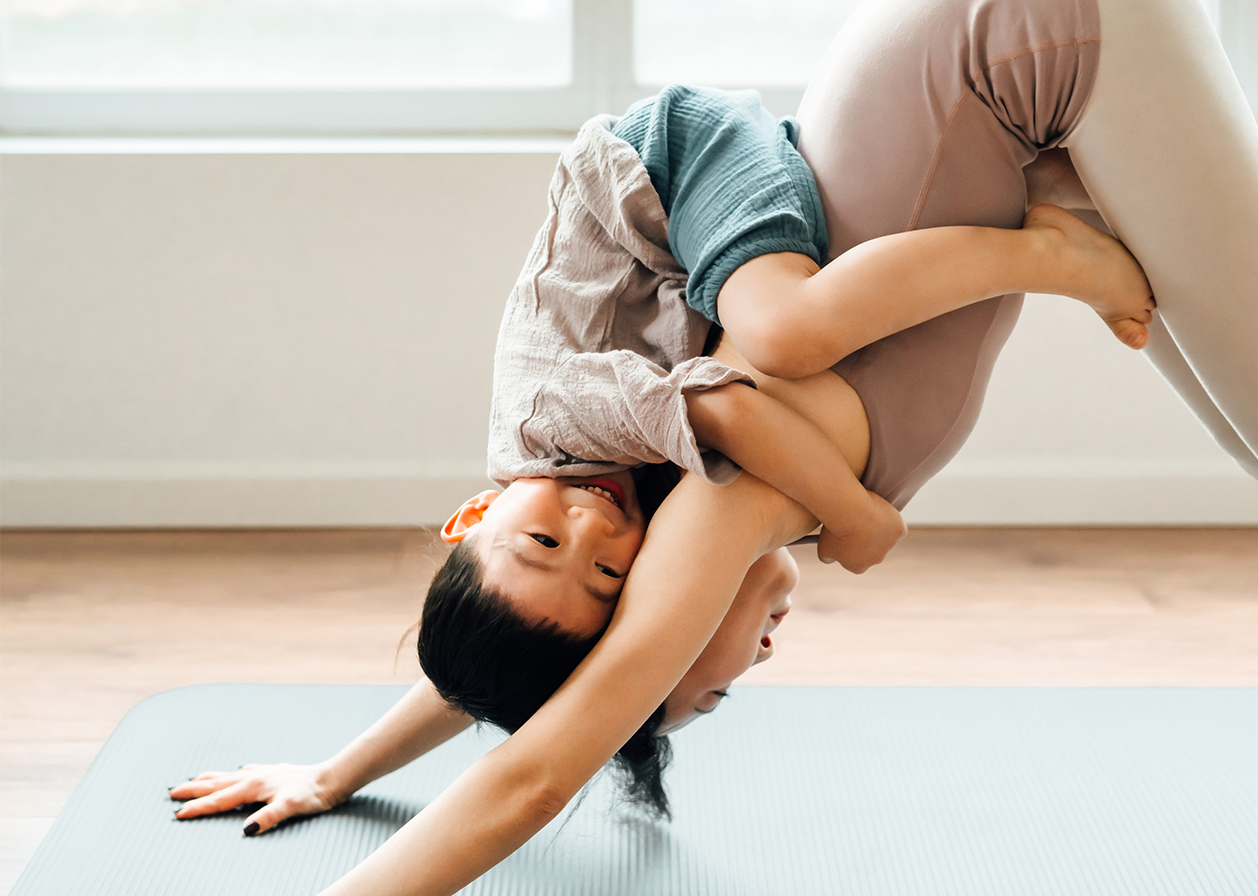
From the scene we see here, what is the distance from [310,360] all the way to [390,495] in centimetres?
37

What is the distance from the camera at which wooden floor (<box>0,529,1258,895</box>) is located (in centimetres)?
207

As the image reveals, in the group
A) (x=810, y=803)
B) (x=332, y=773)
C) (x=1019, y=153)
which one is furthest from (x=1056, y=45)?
(x=332, y=773)

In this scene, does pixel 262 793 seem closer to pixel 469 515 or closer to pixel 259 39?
pixel 469 515

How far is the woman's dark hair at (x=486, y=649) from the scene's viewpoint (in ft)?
3.93

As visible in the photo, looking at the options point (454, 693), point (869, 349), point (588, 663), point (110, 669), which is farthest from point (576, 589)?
point (110, 669)

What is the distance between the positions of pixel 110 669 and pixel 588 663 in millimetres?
1333

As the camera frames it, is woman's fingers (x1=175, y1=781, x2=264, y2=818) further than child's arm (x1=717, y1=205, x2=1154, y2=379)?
Yes

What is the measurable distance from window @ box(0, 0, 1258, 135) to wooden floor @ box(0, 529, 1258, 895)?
3.29 ft

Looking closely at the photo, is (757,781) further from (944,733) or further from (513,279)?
(513,279)

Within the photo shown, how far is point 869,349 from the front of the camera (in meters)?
1.35

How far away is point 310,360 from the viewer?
2709 millimetres

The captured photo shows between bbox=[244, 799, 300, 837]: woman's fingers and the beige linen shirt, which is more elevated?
the beige linen shirt

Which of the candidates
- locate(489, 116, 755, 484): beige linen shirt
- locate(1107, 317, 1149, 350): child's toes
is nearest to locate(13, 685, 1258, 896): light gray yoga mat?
locate(489, 116, 755, 484): beige linen shirt

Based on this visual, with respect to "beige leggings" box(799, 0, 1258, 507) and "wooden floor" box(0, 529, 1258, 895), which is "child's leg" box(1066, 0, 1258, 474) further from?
"wooden floor" box(0, 529, 1258, 895)
